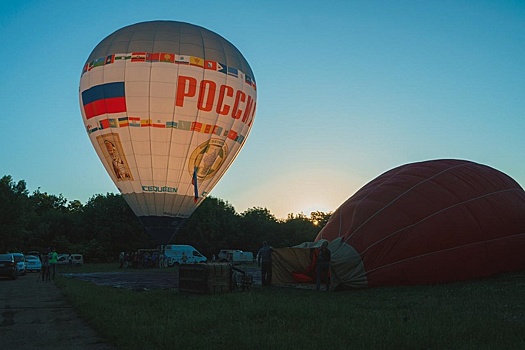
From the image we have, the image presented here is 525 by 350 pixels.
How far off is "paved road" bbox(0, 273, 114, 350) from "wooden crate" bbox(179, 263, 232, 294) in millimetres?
2647

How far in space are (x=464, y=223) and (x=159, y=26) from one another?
1609cm

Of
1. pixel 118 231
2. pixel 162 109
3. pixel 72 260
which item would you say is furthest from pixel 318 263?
pixel 118 231

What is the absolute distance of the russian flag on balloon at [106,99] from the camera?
22344 millimetres

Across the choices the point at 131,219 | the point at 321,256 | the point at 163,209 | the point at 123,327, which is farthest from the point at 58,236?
the point at 123,327

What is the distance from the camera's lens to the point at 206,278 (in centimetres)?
1154

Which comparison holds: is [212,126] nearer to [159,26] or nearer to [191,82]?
[191,82]

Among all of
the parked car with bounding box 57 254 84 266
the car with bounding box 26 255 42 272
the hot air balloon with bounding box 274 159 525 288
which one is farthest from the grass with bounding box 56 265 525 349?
the parked car with bounding box 57 254 84 266

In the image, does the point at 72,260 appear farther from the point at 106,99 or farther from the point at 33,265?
the point at 106,99

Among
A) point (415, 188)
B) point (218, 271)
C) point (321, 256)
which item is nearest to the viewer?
point (218, 271)

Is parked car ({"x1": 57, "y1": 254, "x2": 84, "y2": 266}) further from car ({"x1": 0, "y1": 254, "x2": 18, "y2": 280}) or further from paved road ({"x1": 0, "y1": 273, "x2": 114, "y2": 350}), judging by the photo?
paved road ({"x1": 0, "y1": 273, "x2": 114, "y2": 350})

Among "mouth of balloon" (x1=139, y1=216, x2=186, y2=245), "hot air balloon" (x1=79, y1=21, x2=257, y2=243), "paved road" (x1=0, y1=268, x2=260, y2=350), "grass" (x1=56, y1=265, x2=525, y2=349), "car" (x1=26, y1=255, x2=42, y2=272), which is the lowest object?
"paved road" (x1=0, y1=268, x2=260, y2=350)

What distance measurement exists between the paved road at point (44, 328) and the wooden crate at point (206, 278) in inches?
104

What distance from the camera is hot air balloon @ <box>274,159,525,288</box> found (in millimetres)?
13016

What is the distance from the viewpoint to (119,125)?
22.4m
